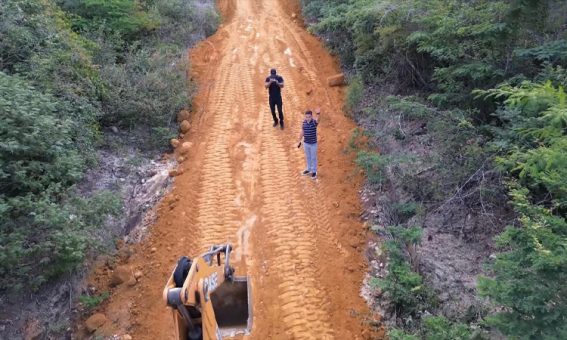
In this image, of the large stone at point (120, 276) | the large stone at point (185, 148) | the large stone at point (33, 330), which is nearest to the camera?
the large stone at point (33, 330)

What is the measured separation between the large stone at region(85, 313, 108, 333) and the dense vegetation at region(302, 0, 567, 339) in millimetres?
4124

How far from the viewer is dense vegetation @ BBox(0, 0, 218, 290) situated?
6.05 m

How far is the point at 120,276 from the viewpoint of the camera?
7262mm

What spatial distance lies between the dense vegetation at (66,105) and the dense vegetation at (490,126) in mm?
4642

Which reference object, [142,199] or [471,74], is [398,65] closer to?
[471,74]

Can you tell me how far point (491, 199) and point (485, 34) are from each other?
298 cm

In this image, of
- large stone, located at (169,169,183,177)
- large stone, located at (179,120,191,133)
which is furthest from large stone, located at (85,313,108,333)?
large stone, located at (179,120,191,133)

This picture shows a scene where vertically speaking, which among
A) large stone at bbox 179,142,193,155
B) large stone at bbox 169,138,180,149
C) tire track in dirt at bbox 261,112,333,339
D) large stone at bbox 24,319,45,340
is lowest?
tire track in dirt at bbox 261,112,333,339

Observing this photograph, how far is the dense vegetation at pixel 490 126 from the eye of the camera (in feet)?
14.2

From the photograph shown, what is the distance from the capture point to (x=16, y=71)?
27.4 feet

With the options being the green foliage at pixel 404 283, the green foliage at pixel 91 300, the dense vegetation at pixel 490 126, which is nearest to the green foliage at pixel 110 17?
the dense vegetation at pixel 490 126

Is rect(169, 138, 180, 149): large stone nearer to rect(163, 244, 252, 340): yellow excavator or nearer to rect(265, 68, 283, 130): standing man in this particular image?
rect(265, 68, 283, 130): standing man

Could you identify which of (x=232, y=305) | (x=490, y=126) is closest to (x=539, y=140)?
(x=490, y=126)

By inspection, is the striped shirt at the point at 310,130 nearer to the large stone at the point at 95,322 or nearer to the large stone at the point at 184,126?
the large stone at the point at 184,126
